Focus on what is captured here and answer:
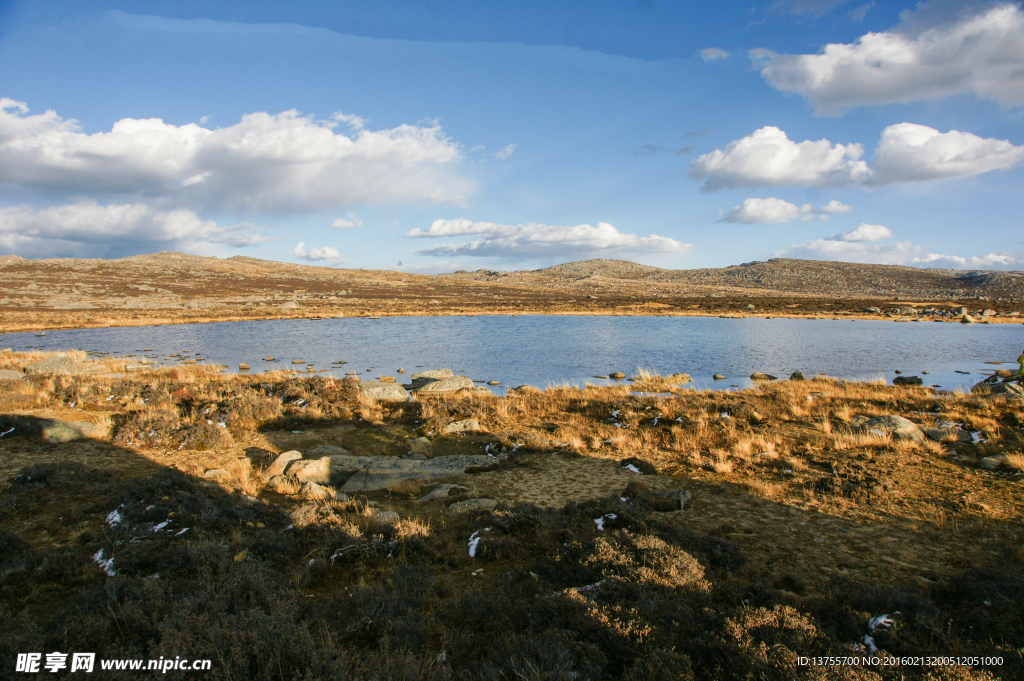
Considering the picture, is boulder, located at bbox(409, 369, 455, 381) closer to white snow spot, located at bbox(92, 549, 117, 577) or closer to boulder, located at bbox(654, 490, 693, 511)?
boulder, located at bbox(654, 490, 693, 511)

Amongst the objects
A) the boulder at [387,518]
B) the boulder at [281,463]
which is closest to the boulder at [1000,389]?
the boulder at [387,518]

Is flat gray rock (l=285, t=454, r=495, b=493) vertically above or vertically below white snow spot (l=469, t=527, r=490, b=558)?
below

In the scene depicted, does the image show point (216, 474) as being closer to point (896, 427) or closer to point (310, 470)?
point (310, 470)

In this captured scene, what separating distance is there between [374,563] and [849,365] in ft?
103

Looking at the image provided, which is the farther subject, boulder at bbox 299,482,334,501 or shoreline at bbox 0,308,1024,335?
shoreline at bbox 0,308,1024,335

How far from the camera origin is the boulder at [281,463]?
33.9ft

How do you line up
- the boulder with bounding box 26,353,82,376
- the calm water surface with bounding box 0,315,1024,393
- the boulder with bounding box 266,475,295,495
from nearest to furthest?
the boulder with bounding box 266,475,295,495, the boulder with bounding box 26,353,82,376, the calm water surface with bounding box 0,315,1024,393

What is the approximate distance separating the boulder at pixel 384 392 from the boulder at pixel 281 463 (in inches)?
292

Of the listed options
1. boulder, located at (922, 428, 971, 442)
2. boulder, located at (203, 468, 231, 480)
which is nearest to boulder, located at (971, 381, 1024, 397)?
boulder, located at (922, 428, 971, 442)

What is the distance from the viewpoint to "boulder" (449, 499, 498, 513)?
28.1 feet

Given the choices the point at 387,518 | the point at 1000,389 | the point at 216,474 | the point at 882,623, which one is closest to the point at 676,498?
the point at 882,623

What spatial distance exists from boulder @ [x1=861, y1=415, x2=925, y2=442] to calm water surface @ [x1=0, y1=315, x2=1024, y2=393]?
987 cm

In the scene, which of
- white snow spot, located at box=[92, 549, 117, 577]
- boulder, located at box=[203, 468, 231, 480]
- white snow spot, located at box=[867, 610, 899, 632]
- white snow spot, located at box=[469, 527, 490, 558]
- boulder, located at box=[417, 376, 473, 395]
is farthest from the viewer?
boulder, located at box=[417, 376, 473, 395]

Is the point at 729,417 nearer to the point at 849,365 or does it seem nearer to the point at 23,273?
the point at 849,365
